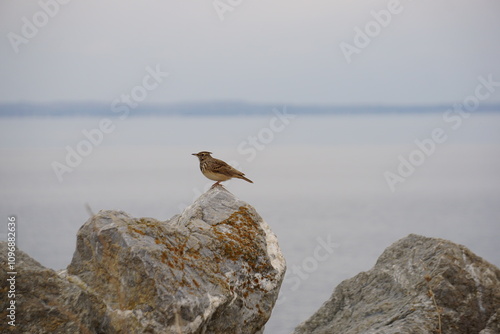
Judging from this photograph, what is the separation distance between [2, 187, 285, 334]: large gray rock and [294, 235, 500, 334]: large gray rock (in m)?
1.14

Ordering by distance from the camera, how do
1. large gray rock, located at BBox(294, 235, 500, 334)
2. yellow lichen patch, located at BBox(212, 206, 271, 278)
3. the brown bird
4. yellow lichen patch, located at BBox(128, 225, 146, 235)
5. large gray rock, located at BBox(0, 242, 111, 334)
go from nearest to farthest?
1. large gray rock, located at BBox(0, 242, 111, 334)
2. yellow lichen patch, located at BBox(128, 225, 146, 235)
3. large gray rock, located at BBox(294, 235, 500, 334)
4. yellow lichen patch, located at BBox(212, 206, 271, 278)
5. the brown bird

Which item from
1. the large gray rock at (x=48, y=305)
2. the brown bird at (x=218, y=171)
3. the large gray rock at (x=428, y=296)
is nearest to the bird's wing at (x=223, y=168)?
the brown bird at (x=218, y=171)

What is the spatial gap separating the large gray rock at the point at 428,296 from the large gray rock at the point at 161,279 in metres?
1.14

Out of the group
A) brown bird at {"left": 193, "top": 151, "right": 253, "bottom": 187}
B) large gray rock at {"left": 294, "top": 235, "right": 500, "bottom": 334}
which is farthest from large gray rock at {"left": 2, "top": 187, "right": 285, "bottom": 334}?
brown bird at {"left": 193, "top": 151, "right": 253, "bottom": 187}

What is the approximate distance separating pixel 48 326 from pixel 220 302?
66.4 inches

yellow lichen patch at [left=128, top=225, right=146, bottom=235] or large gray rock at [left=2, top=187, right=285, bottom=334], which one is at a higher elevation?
yellow lichen patch at [left=128, top=225, right=146, bottom=235]

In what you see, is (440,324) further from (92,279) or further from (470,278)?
(92,279)

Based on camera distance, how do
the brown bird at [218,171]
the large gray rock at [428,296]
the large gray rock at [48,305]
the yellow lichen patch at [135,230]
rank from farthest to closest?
the brown bird at [218,171] → the large gray rock at [428,296] → the yellow lichen patch at [135,230] → the large gray rock at [48,305]

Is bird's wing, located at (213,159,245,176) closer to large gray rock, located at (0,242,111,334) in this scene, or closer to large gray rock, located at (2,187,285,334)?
large gray rock, located at (2,187,285,334)

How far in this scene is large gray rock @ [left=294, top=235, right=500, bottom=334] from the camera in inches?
264

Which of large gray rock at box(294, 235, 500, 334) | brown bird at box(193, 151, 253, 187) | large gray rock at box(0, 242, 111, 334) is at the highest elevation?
brown bird at box(193, 151, 253, 187)

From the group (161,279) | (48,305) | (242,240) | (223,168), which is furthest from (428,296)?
(48,305)

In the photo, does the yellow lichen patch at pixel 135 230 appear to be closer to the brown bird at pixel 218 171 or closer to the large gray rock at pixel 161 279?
the large gray rock at pixel 161 279

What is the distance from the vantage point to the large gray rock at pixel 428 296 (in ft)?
22.0
